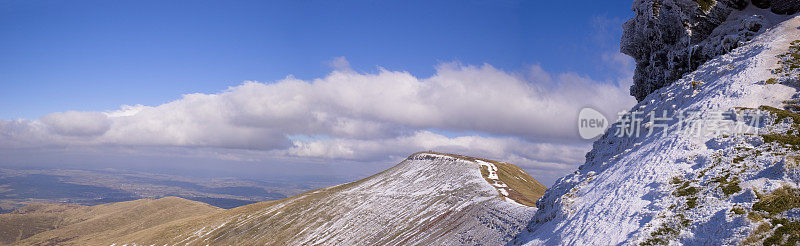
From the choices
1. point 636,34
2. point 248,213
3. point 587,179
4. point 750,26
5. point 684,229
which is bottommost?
point 248,213

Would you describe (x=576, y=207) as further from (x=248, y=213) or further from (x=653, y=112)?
(x=248, y=213)

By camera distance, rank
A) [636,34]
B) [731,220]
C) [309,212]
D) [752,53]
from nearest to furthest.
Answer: [731,220], [752,53], [636,34], [309,212]

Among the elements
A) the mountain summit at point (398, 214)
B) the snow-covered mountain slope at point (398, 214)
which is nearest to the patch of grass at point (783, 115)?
the snow-covered mountain slope at point (398, 214)

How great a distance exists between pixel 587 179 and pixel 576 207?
5.36 meters

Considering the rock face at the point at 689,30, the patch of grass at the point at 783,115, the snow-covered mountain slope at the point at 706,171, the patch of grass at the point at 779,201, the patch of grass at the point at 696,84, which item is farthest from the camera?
the rock face at the point at 689,30

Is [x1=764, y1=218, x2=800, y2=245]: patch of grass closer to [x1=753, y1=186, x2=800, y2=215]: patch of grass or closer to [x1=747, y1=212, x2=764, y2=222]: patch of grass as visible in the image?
[x1=747, y1=212, x2=764, y2=222]: patch of grass

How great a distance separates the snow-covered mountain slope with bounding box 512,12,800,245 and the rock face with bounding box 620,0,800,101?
300 centimetres

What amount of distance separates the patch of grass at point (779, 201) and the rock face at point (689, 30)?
1091 inches

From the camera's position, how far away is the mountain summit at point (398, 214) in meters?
74.0

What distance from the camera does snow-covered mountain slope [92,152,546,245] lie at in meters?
74.0

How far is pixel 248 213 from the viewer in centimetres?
15188

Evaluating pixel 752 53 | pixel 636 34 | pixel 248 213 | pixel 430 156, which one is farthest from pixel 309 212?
pixel 752 53

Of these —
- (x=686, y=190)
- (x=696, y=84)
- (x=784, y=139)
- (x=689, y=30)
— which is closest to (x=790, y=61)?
(x=696, y=84)

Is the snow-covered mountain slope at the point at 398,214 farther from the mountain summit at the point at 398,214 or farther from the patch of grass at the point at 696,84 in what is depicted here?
the patch of grass at the point at 696,84
